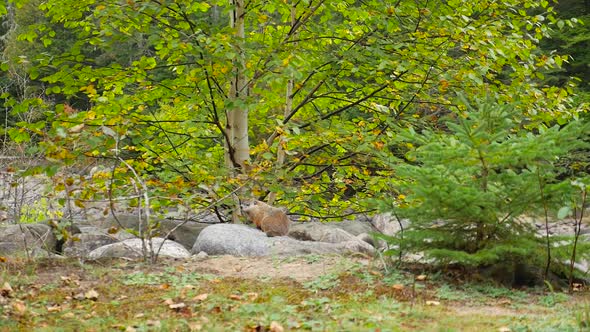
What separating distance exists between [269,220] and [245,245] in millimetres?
1350

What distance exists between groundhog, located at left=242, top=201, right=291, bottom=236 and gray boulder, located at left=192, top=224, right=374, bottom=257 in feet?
2.94

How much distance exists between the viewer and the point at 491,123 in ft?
15.3

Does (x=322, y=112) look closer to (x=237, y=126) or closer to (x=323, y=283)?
(x=237, y=126)

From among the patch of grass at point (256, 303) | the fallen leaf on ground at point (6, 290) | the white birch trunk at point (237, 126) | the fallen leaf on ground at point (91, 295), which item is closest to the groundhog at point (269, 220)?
the white birch trunk at point (237, 126)

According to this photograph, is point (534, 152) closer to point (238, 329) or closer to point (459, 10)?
point (238, 329)

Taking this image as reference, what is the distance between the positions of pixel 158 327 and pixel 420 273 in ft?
7.40

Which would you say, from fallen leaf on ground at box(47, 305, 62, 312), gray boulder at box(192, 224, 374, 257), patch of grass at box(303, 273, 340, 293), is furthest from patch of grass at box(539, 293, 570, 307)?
fallen leaf on ground at box(47, 305, 62, 312)

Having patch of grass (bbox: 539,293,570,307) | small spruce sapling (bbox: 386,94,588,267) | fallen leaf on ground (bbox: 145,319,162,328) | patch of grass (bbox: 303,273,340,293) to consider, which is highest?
small spruce sapling (bbox: 386,94,588,267)

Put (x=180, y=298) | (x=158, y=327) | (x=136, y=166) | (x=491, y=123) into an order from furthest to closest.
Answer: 1. (x=136, y=166)
2. (x=491, y=123)
3. (x=180, y=298)
4. (x=158, y=327)

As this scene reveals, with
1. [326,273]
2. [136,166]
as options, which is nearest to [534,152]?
[326,273]

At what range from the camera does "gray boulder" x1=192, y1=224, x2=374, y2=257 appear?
6.16 meters

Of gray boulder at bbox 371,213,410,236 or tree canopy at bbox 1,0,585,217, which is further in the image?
gray boulder at bbox 371,213,410,236

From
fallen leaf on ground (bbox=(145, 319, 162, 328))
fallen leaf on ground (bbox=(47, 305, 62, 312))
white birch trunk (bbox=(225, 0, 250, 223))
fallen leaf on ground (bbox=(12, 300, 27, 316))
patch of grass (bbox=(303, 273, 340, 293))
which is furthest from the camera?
white birch trunk (bbox=(225, 0, 250, 223))

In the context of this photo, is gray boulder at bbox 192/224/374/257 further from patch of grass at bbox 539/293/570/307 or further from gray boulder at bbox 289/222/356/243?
patch of grass at bbox 539/293/570/307
